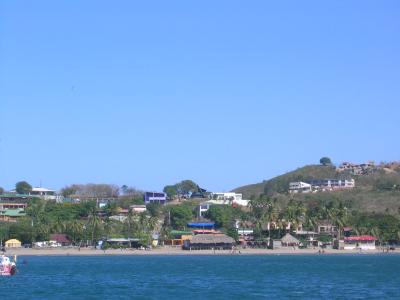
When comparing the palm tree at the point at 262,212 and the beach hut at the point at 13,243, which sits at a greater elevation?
the palm tree at the point at 262,212

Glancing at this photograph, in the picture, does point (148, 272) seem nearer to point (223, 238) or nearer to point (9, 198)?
point (223, 238)

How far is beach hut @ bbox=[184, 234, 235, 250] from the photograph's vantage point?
14738cm

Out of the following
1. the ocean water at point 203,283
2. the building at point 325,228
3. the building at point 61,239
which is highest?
the building at point 325,228

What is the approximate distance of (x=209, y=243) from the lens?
147m

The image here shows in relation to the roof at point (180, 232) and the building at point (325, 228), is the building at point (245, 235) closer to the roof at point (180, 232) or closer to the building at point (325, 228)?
the roof at point (180, 232)

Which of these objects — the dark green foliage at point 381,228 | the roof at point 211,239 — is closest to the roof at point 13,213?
the roof at point 211,239

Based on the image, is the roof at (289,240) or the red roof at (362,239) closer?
the roof at (289,240)

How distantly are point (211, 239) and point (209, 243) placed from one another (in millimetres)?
789

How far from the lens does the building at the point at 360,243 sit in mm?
150375

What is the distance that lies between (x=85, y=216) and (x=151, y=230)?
19805 millimetres

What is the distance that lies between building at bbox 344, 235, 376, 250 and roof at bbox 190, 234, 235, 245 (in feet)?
68.9

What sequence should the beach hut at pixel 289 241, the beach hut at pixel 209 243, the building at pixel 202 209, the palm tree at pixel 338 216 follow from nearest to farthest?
1. the beach hut at pixel 209 243
2. the beach hut at pixel 289 241
3. the palm tree at pixel 338 216
4. the building at pixel 202 209

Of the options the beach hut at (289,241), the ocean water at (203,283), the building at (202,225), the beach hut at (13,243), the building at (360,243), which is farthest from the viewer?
the building at (202,225)

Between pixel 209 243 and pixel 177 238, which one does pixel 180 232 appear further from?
pixel 209 243
